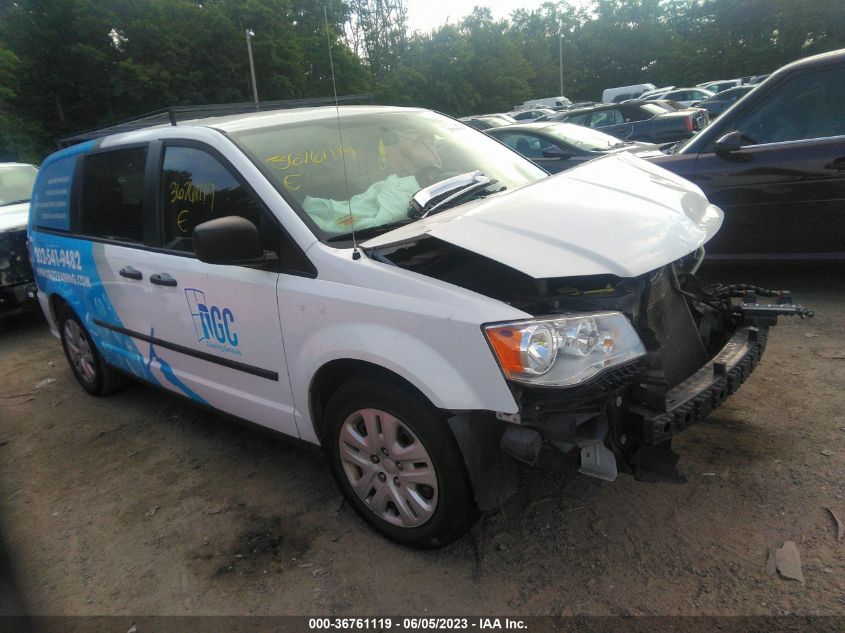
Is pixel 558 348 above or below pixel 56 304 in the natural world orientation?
above

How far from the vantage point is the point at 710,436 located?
10.5ft

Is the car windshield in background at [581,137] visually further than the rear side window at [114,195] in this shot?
Yes

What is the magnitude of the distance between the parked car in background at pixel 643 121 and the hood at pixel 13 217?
8882 mm

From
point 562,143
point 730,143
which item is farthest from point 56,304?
point 562,143

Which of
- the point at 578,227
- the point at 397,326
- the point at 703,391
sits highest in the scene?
the point at 578,227

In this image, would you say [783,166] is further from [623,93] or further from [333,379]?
[623,93]

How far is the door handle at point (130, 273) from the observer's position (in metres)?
3.49

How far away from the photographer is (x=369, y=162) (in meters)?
3.19

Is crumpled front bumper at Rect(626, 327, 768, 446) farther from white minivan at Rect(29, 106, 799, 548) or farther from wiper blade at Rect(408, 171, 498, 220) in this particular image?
wiper blade at Rect(408, 171, 498, 220)

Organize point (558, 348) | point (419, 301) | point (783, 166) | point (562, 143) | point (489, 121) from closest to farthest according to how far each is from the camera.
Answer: point (558, 348)
point (419, 301)
point (783, 166)
point (562, 143)
point (489, 121)

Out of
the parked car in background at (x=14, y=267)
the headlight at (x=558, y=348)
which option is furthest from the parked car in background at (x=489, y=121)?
the headlight at (x=558, y=348)

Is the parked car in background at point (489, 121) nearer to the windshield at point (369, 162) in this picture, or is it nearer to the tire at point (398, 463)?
the windshield at point (369, 162)

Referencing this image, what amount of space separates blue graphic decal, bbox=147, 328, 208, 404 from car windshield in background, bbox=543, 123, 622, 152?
605cm

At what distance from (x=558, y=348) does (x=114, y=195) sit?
2954 mm
